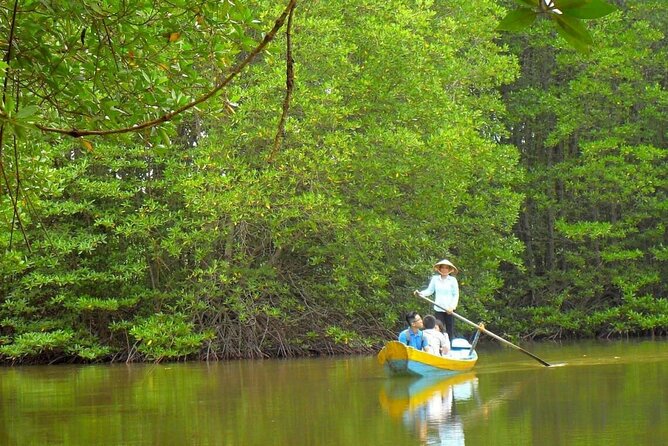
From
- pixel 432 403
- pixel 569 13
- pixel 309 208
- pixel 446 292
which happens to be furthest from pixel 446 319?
pixel 569 13

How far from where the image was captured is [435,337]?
12.8 metres

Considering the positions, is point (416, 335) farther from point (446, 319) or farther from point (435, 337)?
point (446, 319)

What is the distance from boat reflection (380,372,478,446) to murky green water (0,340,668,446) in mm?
14

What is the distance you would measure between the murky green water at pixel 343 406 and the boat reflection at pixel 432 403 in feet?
0.04

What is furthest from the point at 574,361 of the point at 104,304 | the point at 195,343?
the point at 104,304

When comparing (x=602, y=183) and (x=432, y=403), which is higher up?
(x=602, y=183)

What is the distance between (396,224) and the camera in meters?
16.5

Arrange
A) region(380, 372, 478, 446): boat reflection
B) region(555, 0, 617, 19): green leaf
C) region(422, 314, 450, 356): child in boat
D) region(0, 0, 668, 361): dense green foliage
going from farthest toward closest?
region(0, 0, 668, 361): dense green foliage < region(422, 314, 450, 356): child in boat < region(380, 372, 478, 446): boat reflection < region(555, 0, 617, 19): green leaf

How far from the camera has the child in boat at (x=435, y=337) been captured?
12.7 m

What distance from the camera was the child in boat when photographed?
12.7 metres

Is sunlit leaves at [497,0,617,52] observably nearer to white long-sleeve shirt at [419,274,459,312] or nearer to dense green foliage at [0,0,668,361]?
white long-sleeve shirt at [419,274,459,312]

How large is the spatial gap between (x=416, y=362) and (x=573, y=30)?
10212 millimetres

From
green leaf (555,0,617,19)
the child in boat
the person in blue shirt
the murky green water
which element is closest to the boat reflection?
the murky green water

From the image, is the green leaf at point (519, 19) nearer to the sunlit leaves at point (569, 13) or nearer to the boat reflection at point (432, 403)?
the sunlit leaves at point (569, 13)
